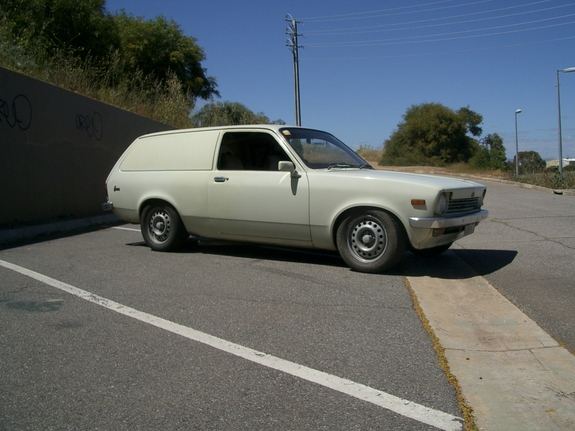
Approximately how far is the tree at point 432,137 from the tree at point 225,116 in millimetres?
30243

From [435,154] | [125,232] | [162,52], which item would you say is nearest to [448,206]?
[125,232]

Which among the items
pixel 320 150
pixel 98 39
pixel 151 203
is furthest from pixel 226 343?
pixel 98 39

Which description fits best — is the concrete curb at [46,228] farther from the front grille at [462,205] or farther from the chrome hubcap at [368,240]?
the front grille at [462,205]

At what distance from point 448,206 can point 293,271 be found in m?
1.86

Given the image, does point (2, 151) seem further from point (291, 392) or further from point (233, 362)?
point (291, 392)

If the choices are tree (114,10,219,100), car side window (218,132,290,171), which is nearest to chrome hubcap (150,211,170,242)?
car side window (218,132,290,171)

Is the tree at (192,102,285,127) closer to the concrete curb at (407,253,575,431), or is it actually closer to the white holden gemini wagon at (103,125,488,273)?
the white holden gemini wagon at (103,125,488,273)

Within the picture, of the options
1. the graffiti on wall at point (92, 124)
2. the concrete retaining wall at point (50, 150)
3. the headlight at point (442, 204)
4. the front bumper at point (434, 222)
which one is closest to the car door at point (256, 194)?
the front bumper at point (434, 222)

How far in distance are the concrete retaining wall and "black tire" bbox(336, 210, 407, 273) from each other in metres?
6.18

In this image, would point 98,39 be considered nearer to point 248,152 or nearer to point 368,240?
point 248,152

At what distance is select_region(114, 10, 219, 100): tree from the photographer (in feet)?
82.4

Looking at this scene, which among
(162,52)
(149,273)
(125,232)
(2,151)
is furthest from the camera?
(162,52)

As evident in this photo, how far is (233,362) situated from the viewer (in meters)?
3.90

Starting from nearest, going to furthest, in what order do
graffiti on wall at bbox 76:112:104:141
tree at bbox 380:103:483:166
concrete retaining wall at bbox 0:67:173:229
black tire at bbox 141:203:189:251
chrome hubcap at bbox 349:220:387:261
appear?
1. chrome hubcap at bbox 349:220:387:261
2. black tire at bbox 141:203:189:251
3. concrete retaining wall at bbox 0:67:173:229
4. graffiti on wall at bbox 76:112:104:141
5. tree at bbox 380:103:483:166
